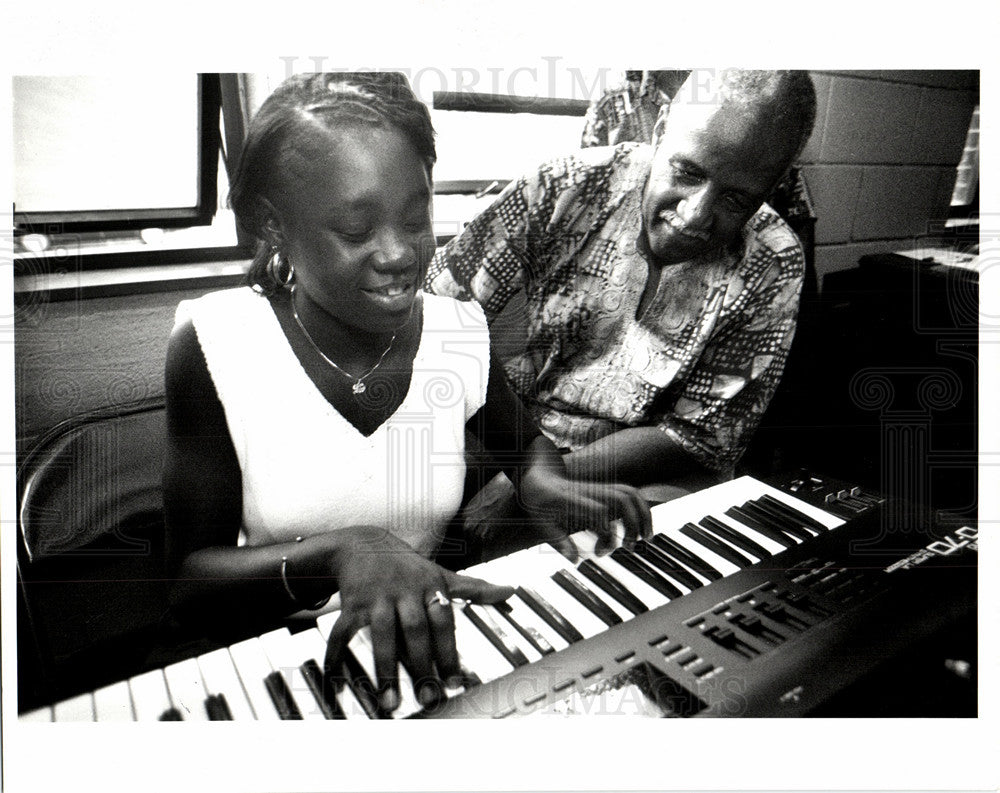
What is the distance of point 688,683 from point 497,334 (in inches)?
26.8

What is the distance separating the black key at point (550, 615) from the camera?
1223 mm

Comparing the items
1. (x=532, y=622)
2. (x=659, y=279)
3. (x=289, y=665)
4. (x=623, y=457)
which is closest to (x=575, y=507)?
(x=623, y=457)

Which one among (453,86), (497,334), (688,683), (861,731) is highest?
(453,86)

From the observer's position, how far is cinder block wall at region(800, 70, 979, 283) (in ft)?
4.43

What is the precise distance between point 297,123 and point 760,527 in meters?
1.09

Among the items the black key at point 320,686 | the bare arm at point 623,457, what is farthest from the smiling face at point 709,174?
the black key at point 320,686

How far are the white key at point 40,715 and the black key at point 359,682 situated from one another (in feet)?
1.81

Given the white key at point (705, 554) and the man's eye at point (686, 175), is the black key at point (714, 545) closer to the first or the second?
the white key at point (705, 554)

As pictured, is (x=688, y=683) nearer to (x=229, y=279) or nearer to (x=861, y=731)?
(x=861, y=731)

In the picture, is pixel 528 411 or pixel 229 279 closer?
pixel 229 279

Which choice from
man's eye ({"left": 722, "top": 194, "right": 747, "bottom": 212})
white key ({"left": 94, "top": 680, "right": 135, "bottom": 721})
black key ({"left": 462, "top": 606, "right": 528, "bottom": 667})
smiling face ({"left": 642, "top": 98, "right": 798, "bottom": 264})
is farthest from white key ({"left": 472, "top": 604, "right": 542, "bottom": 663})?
man's eye ({"left": 722, "top": 194, "right": 747, "bottom": 212})

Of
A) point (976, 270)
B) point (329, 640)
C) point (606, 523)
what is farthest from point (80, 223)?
point (976, 270)

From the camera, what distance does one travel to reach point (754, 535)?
1362 mm

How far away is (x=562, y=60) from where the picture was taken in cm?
134
